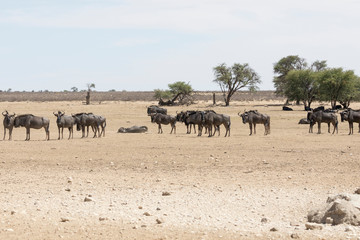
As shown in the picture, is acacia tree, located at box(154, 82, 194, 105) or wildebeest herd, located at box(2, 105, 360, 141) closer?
wildebeest herd, located at box(2, 105, 360, 141)

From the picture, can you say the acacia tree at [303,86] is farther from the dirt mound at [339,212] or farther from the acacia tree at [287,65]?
the dirt mound at [339,212]

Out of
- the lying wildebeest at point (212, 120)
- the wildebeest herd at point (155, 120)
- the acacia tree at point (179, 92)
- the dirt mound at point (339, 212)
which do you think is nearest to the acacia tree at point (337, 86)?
the acacia tree at point (179, 92)

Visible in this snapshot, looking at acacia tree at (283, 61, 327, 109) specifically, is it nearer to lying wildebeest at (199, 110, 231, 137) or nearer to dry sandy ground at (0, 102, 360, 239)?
lying wildebeest at (199, 110, 231, 137)

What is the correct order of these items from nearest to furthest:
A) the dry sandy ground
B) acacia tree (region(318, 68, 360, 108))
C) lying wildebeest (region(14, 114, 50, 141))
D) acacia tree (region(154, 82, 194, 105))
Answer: the dry sandy ground → lying wildebeest (region(14, 114, 50, 141)) → acacia tree (region(318, 68, 360, 108)) → acacia tree (region(154, 82, 194, 105))

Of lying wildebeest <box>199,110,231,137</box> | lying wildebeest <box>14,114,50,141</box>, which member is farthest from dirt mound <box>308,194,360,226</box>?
lying wildebeest <box>14,114,50,141</box>

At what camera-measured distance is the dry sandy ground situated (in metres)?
9.89

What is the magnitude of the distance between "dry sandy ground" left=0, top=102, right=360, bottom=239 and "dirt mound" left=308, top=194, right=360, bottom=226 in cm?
20

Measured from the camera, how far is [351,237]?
30.5 ft

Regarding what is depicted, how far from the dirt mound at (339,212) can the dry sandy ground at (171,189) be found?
0.67 ft

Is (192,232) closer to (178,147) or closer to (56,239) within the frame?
(56,239)

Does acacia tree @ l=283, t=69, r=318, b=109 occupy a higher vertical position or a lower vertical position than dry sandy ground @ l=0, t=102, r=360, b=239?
higher

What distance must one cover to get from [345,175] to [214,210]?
5741 millimetres

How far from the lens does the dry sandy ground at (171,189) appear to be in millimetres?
9891

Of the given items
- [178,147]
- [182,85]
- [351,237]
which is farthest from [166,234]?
[182,85]
